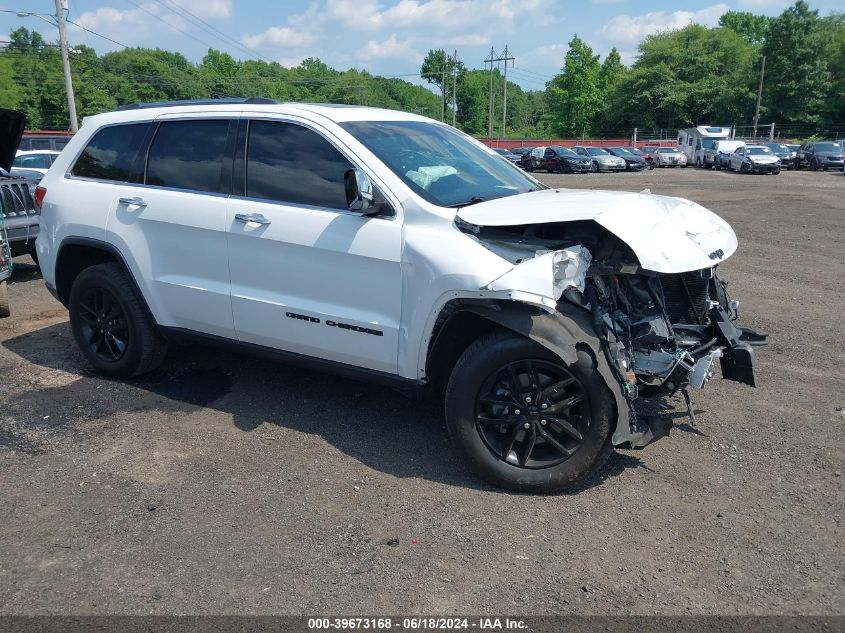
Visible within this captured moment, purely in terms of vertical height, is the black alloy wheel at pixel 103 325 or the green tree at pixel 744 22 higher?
the green tree at pixel 744 22

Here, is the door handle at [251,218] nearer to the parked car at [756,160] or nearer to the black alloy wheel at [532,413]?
the black alloy wheel at [532,413]

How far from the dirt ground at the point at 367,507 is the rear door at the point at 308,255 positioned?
69 cm

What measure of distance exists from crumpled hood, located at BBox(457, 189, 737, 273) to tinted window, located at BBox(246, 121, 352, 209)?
864 millimetres

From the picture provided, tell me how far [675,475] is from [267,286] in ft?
8.76

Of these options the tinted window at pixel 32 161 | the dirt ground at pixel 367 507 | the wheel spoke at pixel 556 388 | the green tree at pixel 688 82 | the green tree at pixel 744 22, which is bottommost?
the dirt ground at pixel 367 507

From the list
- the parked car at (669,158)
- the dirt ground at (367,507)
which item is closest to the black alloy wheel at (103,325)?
the dirt ground at (367,507)

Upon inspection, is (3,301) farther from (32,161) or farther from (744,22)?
(744,22)

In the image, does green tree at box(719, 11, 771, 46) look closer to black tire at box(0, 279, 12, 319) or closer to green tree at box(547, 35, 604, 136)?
green tree at box(547, 35, 604, 136)

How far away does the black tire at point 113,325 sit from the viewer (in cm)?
516

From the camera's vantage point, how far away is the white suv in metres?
3.62

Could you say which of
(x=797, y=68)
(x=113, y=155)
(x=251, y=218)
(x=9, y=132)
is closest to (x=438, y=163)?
(x=251, y=218)

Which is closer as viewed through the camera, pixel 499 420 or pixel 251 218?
pixel 499 420

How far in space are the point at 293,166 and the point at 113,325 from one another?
6.84 ft

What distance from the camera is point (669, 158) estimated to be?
146 feet
